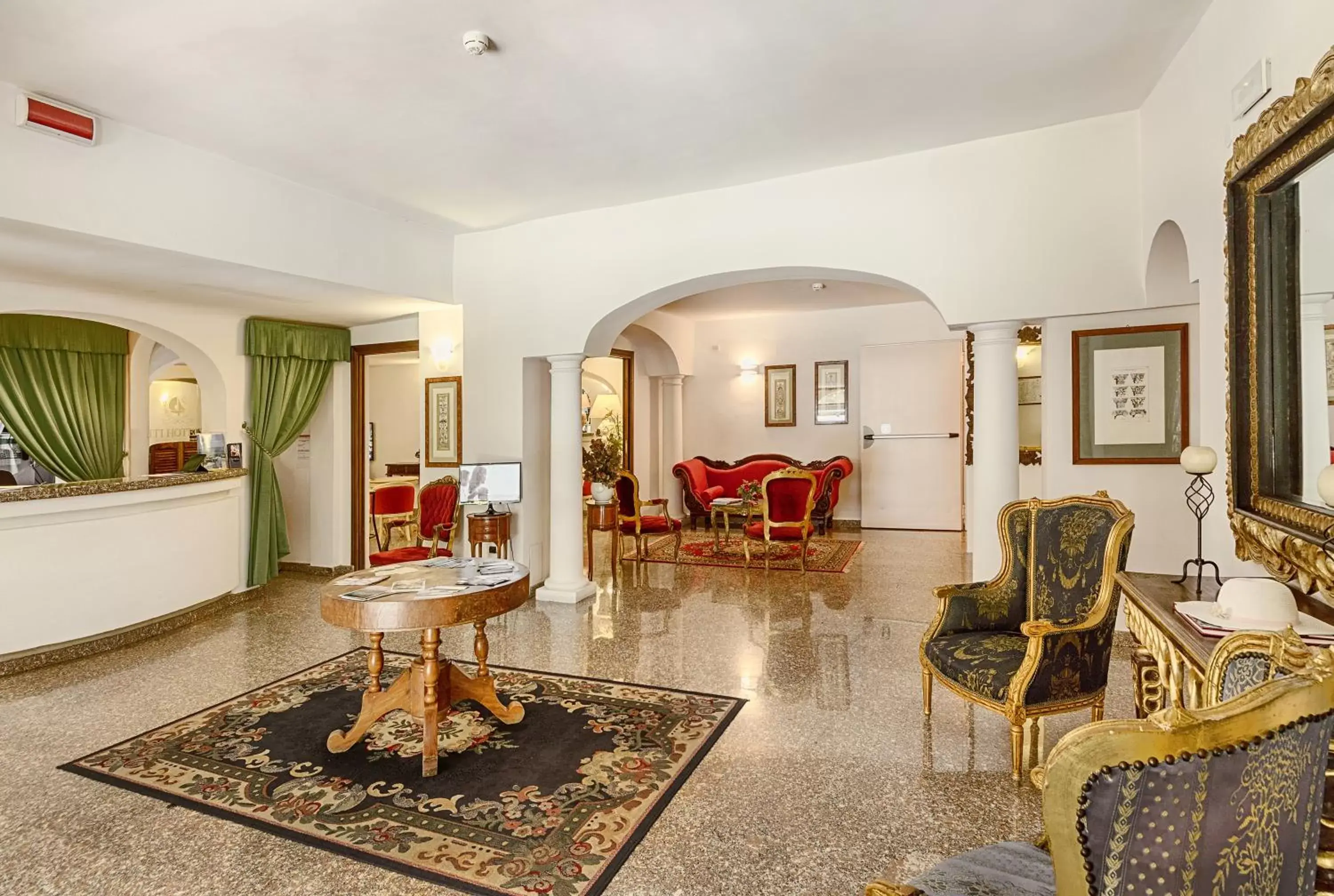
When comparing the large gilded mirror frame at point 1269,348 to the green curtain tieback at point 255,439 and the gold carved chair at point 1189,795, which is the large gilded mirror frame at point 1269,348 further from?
the green curtain tieback at point 255,439

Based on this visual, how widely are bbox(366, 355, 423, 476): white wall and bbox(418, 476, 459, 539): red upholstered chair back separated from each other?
7031 mm

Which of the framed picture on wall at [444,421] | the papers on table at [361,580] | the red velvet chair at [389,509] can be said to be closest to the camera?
the papers on table at [361,580]

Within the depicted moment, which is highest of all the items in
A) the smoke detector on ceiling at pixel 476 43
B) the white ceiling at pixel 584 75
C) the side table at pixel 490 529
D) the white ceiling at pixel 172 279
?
the white ceiling at pixel 584 75

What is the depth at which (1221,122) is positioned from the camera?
2711 mm

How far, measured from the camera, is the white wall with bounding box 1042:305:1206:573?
3.93 metres

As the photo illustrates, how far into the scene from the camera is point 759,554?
7.88 meters

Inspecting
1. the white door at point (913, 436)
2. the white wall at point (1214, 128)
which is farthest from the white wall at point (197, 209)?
the white door at point (913, 436)

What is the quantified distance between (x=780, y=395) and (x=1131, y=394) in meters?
6.21

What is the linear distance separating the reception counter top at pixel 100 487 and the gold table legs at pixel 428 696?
8.59 ft

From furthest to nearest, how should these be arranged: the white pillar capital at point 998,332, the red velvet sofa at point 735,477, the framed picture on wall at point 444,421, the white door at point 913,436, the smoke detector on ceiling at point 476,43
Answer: the white door at point 913,436
the red velvet sofa at point 735,477
the framed picture on wall at point 444,421
the white pillar capital at point 998,332
the smoke detector on ceiling at point 476,43

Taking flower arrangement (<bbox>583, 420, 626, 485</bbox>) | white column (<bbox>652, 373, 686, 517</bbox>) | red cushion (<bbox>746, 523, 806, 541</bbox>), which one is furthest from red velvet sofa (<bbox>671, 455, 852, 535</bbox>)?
red cushion (<bbox>746, 523, 806, 541</bbox>)

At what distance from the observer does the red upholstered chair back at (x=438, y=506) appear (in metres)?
6.04

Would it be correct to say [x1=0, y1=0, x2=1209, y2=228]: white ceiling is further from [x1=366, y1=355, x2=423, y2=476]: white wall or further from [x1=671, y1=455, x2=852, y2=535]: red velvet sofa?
[x1=366, y1=355, x2=423, y2=476]: white wall

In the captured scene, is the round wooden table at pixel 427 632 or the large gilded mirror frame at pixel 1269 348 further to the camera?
the round wooden table at pixel 427 632
